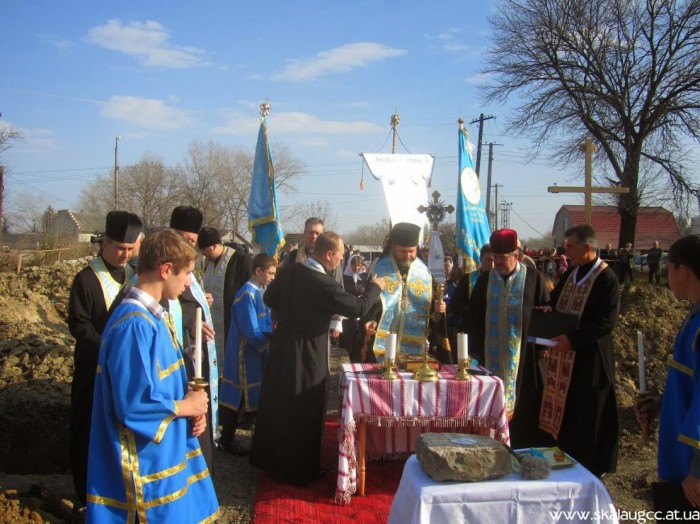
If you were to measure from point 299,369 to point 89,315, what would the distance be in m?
1.61

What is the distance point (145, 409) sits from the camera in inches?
99.1

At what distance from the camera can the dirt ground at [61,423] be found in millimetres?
4336

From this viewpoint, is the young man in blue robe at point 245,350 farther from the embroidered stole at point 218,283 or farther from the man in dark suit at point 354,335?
the embroidered stole at point 218,283

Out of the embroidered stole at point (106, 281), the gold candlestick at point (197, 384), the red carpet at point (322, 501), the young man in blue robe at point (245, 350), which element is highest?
the embroidered stole at point (106, 281)

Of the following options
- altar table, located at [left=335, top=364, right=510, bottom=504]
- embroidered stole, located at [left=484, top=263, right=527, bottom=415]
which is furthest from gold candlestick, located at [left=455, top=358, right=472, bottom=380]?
embroidered stole, located at [left=484, top=263, right=527, bottom=415]

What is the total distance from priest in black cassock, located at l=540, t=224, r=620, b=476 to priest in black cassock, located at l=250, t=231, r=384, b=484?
182 centimetres

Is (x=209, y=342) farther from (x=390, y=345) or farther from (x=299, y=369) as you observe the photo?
(x=390, y=345)

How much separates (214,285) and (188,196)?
38941mm

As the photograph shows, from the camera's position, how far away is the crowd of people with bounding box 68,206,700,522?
8.58 feet

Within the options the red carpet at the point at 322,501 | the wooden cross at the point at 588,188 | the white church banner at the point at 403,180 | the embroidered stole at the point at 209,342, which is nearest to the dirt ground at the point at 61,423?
the red carpet at the point at 322,501

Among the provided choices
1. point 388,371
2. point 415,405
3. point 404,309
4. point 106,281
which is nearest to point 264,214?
point 404,309

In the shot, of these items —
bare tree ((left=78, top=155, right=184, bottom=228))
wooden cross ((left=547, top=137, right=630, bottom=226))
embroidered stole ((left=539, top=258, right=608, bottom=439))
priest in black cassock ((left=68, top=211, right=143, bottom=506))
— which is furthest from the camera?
bare tree ((left=78, top=155, right=184, bottom=228))

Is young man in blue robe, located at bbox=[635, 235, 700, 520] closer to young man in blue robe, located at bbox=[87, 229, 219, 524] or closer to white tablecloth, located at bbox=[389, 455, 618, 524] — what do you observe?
white tablecloth, located at bbox=[389, 455, 618, 524]

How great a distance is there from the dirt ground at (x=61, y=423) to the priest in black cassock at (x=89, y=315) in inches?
14.0
